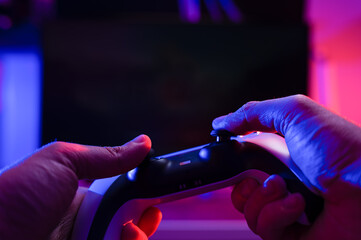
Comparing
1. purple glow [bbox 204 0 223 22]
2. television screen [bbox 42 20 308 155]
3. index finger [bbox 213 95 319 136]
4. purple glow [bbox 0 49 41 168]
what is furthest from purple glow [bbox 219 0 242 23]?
purple glow [bbox 0 49 41 168]

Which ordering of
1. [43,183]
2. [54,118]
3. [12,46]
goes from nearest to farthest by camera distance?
1. [43,183]
2. [54,118]
3. [12,46]

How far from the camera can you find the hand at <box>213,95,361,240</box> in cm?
53

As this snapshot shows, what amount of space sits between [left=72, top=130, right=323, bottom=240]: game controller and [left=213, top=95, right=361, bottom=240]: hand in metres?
0.02

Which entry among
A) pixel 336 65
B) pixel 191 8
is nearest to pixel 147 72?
pixel 191 8

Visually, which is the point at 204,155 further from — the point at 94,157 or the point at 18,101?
the point at 18,101

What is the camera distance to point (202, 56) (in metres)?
1.25

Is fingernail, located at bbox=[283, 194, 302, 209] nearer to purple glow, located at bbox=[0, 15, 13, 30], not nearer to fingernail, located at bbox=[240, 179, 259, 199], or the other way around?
fingernail, located at bbox=[240, 179, 259, 199]

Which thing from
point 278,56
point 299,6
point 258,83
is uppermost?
point 299,6

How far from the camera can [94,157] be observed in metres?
0.58

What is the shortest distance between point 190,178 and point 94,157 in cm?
20

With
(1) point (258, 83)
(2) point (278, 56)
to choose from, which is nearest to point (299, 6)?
(2) point (278, 56)

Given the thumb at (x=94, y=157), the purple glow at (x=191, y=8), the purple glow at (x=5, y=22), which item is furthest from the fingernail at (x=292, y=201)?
the purple glow at (x=5, y=22)

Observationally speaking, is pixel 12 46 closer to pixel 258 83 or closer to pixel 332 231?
pixel 258 83

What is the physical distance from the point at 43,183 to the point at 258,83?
0.99m
